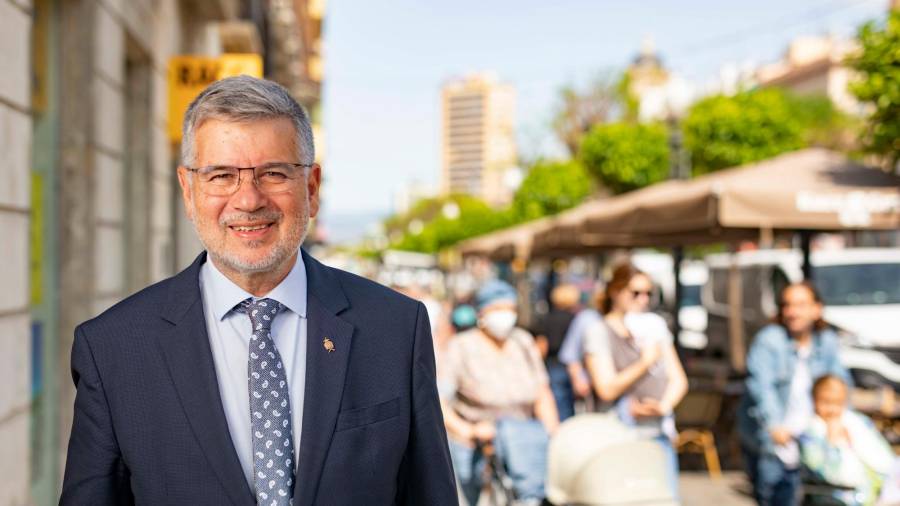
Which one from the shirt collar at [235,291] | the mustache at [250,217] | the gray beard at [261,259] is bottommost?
the shirt collar at [235,291]

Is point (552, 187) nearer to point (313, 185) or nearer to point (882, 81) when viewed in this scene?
point (882, 81)

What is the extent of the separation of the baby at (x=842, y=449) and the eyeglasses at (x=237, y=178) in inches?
170

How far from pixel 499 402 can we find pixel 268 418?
14.4 feet

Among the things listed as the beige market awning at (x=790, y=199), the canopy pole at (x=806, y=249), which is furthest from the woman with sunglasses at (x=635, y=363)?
the canopy pole at (x=806, y=249)

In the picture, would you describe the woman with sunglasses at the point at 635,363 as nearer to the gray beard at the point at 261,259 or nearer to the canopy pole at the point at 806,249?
the gray beard at the point at 261,259

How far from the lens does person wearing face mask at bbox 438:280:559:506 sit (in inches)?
248

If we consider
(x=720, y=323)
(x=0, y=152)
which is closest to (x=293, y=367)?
(x=0, y=152)

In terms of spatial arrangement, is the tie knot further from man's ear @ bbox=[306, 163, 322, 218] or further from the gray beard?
man's ear @ bbox=[306, 163, 322, 218]

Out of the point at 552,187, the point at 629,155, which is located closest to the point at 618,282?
the point at 629,155

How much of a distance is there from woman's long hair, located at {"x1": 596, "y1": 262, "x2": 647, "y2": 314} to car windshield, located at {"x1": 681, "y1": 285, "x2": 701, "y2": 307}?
56.7 feet

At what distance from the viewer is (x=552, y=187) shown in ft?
128

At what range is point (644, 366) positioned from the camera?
6.33 m

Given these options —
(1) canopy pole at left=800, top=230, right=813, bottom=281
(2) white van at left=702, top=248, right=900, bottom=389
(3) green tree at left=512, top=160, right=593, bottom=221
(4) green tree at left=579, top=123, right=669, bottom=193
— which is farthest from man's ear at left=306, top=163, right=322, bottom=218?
(3) green tree at left=512, top=160, right=593, bottom=221

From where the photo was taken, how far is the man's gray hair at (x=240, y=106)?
7.26ft
